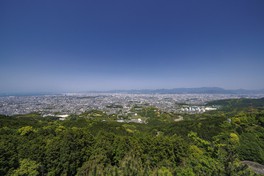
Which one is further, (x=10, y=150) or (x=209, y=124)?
(x=209, y=124)

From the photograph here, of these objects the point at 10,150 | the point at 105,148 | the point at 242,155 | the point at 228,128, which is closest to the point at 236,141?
the point at 242,155

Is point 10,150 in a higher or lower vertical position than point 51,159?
higher

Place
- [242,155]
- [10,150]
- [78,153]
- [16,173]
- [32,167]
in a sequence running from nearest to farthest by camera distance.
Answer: [16,173], [32,167], [10,150], [78,153], [242,155]

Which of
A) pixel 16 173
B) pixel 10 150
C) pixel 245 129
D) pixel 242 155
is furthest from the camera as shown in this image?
pixel 245 129

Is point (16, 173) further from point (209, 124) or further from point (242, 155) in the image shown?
point (209, 124)

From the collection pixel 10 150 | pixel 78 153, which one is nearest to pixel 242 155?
pixel 78 153

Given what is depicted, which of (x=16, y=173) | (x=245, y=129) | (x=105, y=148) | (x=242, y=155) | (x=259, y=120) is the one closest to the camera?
(x=16, y=173)

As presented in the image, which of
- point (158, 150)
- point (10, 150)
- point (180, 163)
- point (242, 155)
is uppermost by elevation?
point (10, 150)

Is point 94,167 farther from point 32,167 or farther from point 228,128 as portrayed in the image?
point 228,128

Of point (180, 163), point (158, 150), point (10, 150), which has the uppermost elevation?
point (10, 150)
